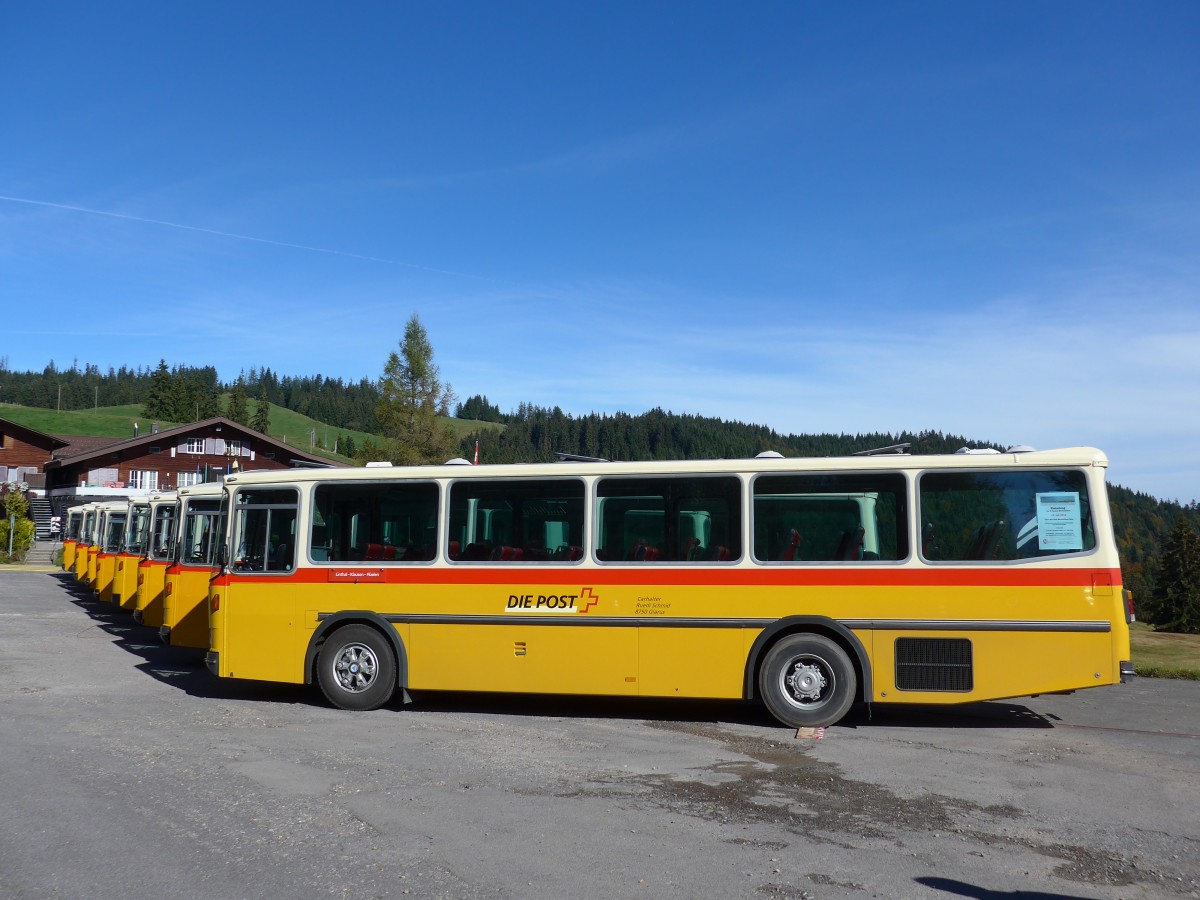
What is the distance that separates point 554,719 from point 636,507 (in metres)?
2.35

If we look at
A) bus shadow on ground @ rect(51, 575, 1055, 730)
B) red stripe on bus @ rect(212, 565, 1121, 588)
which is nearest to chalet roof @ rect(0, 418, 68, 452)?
bus shadow on ground @ rect(51, 575, 1055, 730)

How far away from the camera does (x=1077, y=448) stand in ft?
31.6

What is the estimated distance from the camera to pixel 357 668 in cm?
1088

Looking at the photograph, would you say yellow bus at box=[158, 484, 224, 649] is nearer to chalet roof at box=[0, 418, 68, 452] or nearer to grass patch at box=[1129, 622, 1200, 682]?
grass patch at box=[1129, 622, 1200, 682]

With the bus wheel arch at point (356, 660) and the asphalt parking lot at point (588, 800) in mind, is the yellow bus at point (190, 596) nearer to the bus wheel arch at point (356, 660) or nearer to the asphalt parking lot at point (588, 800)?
the asphalt parking lot at point (588, 800)

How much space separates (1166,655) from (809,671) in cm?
825

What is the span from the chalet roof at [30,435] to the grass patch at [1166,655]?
70.1 meters

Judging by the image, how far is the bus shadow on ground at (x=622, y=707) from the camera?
33.9 ft

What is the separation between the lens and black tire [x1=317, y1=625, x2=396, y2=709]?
10758 millimetres

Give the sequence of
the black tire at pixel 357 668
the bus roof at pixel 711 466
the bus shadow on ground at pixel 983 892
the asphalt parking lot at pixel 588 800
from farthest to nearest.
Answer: the black tire at pixel 357 668 → the bus roof at pixel 711 466 → the asphalt parking lot at pixel 588 800 → the bus shadow on ground at pixel 983 892

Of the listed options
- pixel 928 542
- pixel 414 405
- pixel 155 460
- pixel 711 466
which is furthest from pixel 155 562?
pixel 155 460

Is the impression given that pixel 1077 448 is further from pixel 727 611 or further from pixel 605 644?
pixel 605 644

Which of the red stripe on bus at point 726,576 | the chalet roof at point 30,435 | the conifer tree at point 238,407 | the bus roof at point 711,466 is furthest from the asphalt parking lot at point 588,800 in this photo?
the conifer tree at point 238,407

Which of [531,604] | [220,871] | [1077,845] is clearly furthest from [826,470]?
[220,871]
